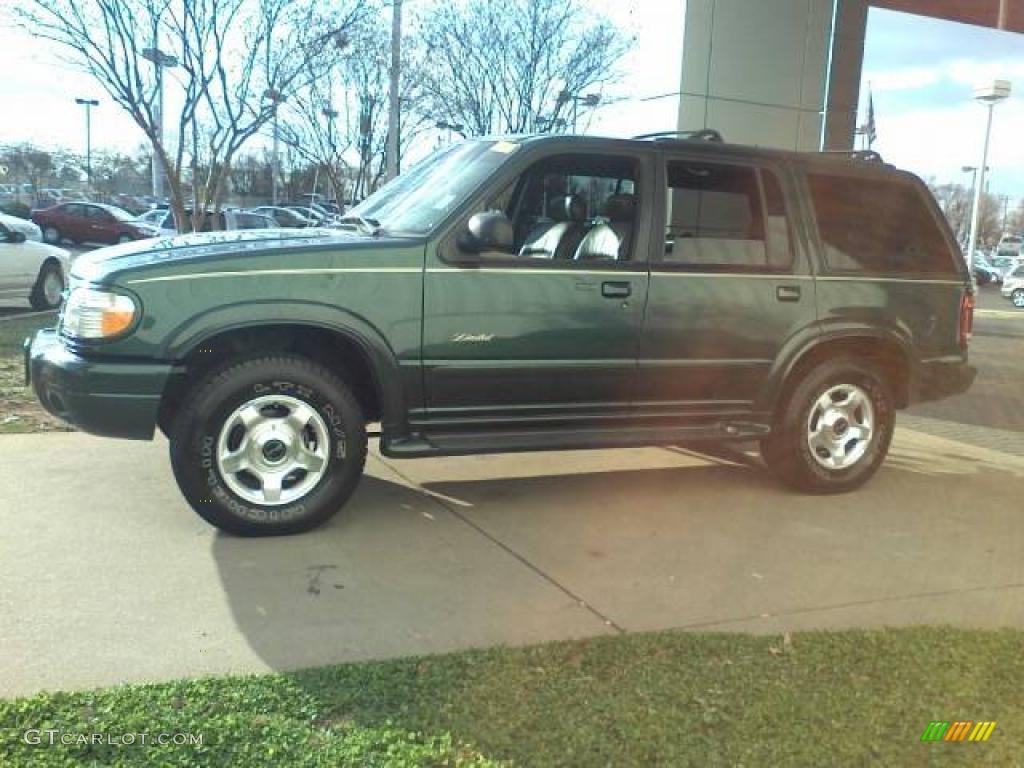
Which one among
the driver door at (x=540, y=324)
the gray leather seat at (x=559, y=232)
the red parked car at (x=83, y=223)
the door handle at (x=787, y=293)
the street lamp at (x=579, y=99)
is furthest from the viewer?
the red parked car at (x=83, y=223)

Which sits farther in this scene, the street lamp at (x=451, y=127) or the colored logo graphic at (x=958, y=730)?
the street lamp at (x=451, y=127)

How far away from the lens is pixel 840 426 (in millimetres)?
5875

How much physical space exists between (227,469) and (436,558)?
3.54 ft

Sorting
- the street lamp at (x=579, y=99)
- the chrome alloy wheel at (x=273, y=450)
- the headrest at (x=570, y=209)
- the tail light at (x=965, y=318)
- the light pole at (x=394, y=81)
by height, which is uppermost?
the street lamp at (x=579, y=99)

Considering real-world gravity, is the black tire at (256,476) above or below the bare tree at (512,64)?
below

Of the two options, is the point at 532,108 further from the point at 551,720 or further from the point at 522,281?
the point at 551,720

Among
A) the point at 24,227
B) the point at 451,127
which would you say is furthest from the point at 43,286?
the point at 451,127

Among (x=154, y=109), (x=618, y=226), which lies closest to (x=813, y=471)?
(x=618, y=226)

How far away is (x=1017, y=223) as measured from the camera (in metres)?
109

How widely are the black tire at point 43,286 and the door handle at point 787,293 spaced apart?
11.3m

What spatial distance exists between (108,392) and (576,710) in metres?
2.57

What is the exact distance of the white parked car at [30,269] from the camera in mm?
12656

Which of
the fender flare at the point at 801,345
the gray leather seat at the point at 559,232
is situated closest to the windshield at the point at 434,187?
the gray leather seat at the point at 559,232

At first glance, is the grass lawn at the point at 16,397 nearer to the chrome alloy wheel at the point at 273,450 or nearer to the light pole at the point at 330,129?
the chrome alloy wheel at the point at 273,450
